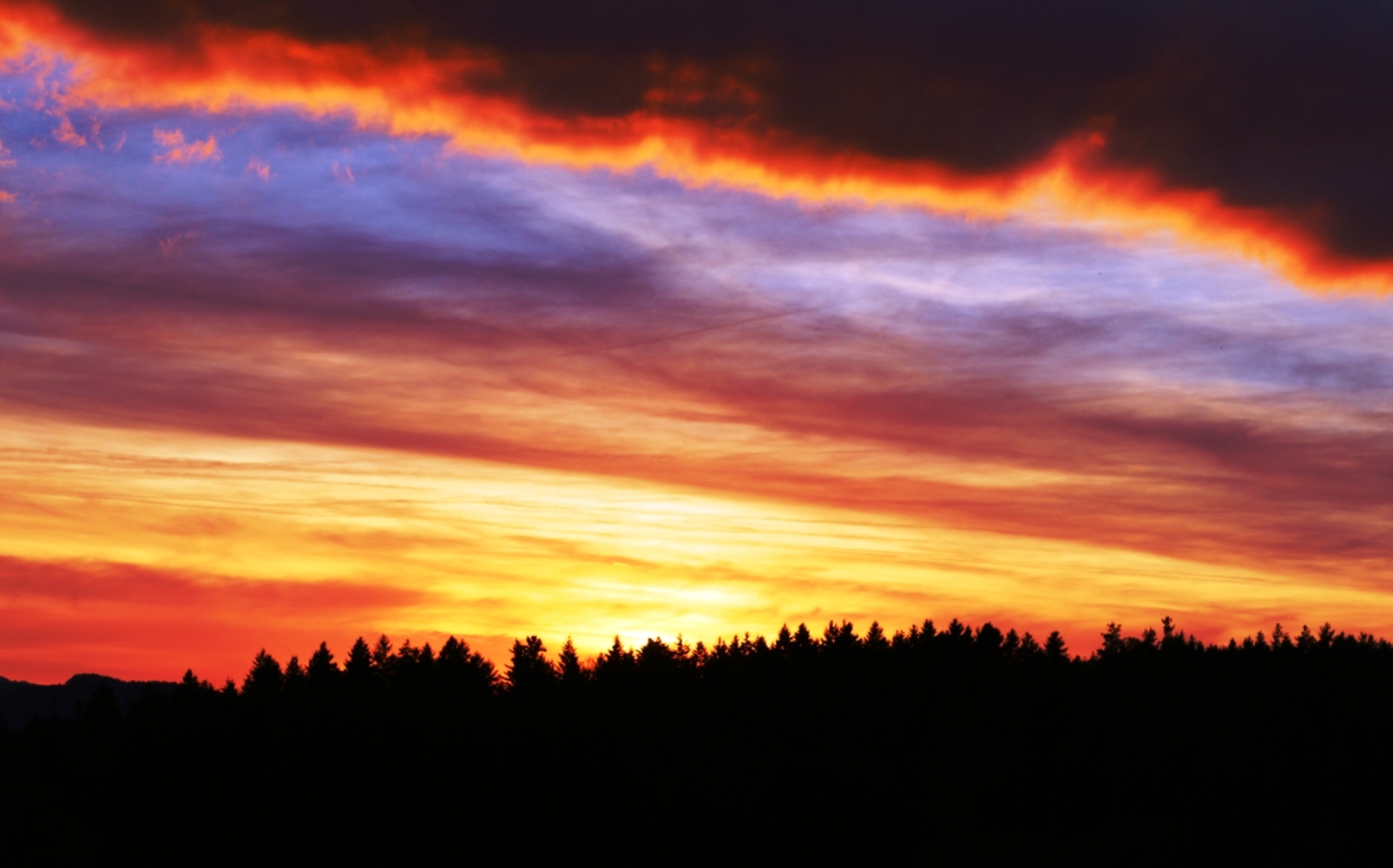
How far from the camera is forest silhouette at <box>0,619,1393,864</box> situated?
119375mm

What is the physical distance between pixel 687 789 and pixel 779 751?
11.6 metres

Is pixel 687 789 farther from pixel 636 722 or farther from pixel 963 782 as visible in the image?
pixel 963 782

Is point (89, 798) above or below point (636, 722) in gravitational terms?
below

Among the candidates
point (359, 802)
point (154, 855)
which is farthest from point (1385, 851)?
point (154, 855)

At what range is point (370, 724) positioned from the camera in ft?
457

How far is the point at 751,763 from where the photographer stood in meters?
121

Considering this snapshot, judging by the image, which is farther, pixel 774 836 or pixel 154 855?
pixel 154 855

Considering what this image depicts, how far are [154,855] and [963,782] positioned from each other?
7933 centimetres

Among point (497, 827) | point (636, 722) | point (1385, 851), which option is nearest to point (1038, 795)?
point (1385, 851)

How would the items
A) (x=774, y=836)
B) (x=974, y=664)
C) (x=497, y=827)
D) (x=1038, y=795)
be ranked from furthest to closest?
(x=974, y=664) → (x=1038, y=795) → (x=497, y=827) → (x=774, y=836)

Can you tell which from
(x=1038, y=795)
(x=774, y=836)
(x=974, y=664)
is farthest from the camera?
(x=974, y=664)

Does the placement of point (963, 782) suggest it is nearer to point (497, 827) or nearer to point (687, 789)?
point (687, 789)

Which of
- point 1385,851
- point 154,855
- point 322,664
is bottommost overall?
point 154,855

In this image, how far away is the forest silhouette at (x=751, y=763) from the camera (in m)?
119
